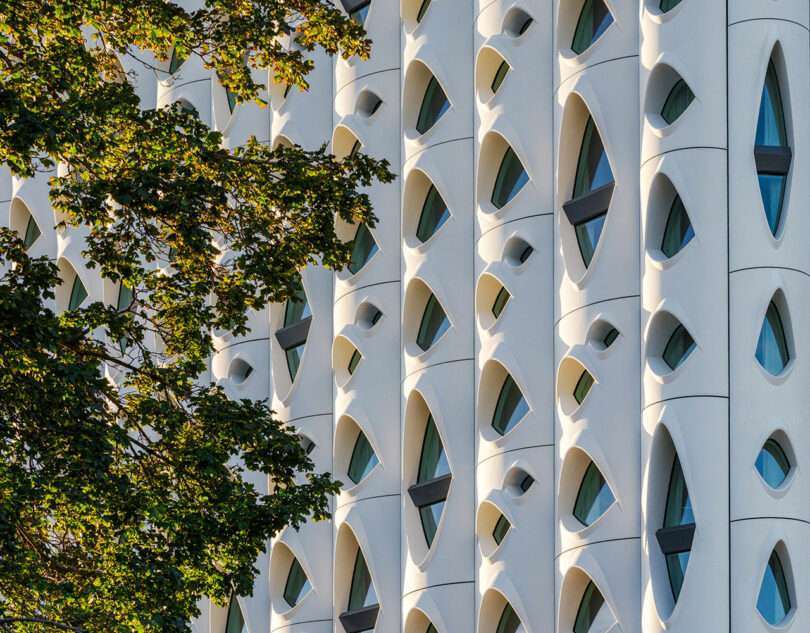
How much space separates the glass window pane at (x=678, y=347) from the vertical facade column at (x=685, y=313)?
2 centimetres

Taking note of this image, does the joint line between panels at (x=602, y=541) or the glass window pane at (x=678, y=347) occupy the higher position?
the glass window pane at (x=678, y=347)

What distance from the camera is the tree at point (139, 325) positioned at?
16.7 m

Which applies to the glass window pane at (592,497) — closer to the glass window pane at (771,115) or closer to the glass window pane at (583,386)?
the glass window pane at (583,386)

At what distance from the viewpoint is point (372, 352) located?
119 feet

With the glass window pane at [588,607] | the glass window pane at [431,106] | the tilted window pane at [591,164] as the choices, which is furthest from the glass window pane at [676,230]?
the glass window pane at [431,106]

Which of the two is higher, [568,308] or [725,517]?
[568,308]

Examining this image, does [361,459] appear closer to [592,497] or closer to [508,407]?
[508,407]

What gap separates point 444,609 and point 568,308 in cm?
609

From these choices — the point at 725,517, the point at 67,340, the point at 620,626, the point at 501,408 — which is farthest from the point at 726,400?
the point at 67,340

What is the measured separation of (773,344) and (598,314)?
3096mm

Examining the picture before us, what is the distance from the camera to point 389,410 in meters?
35.9

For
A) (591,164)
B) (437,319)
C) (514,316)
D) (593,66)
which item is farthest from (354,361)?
(593,66)

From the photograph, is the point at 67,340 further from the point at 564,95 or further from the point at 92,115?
the point at 564,95

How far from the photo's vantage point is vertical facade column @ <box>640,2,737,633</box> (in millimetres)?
27078
